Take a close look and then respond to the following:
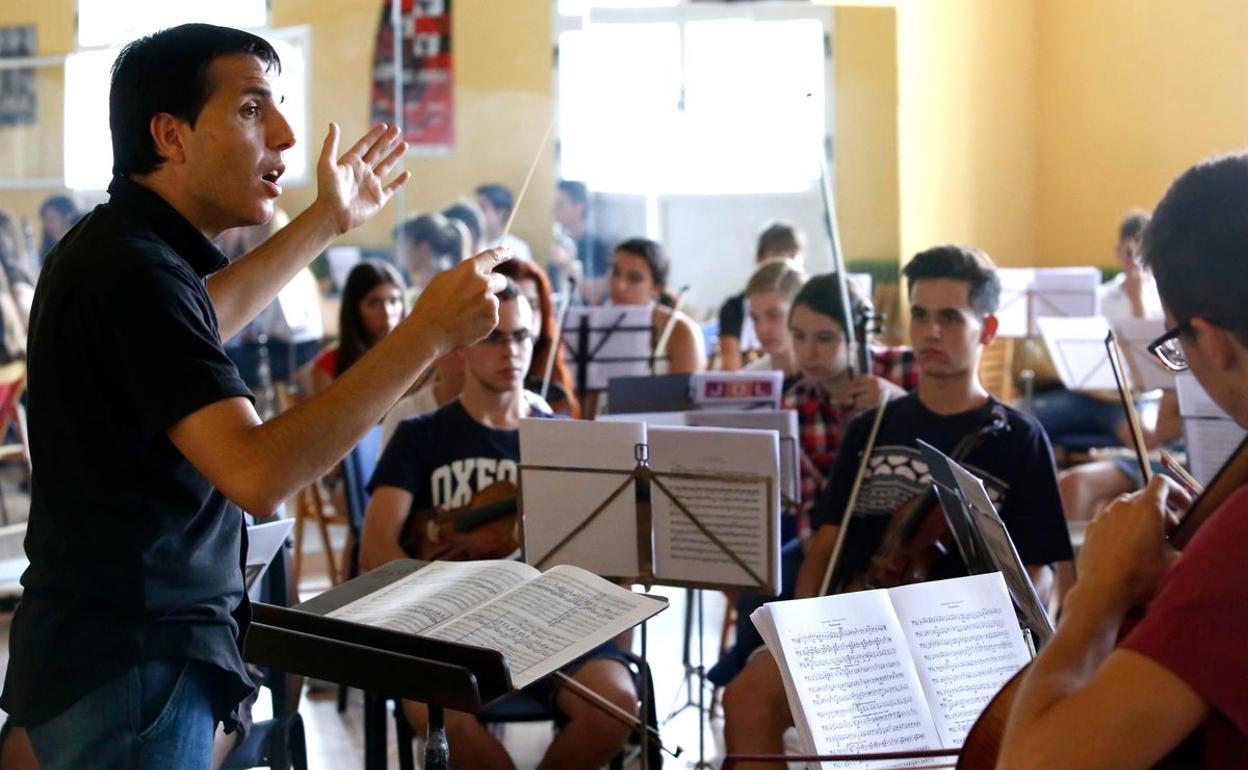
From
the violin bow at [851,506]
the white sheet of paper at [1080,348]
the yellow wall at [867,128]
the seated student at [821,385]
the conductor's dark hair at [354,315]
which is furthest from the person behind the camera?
the yellow wall at [867,128]

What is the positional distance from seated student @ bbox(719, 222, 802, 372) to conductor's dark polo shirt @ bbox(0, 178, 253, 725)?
4320 mm

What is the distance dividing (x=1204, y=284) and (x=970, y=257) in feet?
6.17

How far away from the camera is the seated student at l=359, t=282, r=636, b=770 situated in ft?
8.85

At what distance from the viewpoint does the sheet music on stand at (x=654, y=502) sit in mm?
2424

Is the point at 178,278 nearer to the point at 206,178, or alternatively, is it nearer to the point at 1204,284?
the point at 206,178

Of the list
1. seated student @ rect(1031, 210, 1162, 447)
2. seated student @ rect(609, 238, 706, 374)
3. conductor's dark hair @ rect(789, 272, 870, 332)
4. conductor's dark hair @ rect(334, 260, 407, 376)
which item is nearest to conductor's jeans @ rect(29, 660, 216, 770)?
conductor's dark hair @ rect(789, 272, 870, 332)

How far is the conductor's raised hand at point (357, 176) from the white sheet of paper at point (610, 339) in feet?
8.85

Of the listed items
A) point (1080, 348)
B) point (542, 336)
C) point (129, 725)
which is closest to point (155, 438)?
point (129, 725)

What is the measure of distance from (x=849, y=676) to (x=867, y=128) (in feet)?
21.9

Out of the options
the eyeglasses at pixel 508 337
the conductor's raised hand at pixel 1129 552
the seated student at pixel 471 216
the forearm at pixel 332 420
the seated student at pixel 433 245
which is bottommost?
the conductor's raised hand at pixel 1129 552

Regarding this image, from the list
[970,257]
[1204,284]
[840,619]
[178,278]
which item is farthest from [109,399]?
[970,257]

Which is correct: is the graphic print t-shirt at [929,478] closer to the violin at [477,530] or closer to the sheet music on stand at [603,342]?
the violin at [477,530]

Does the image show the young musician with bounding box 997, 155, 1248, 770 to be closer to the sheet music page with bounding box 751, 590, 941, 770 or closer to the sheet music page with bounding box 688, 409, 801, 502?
the sheet music page with bounding box 751, 590, 941, 770

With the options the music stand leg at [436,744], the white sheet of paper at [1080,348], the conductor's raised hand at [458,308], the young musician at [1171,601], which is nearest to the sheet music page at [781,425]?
the music stand leg at [436,744]
